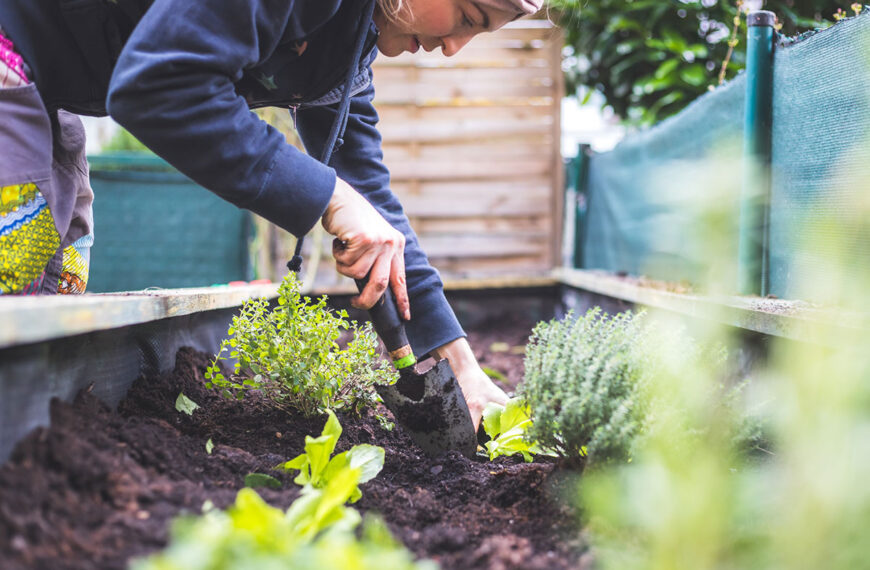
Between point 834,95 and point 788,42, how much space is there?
0.40 m

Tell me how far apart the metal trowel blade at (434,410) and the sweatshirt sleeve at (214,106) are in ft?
1.56

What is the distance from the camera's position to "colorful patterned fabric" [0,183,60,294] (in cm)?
123

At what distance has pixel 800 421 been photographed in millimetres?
716

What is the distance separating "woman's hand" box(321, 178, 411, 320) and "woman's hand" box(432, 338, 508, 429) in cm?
34

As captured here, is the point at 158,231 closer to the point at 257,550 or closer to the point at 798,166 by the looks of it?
the point at 798,166

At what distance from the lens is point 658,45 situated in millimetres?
4059

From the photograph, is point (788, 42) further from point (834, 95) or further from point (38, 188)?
point (38, 188)

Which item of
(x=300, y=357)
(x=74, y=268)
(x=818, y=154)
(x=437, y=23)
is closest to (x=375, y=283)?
(x=300, y=357)

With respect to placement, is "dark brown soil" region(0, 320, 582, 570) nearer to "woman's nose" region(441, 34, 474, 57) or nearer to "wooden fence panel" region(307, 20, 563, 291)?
"woman's nose" region(441, 34, 474, 57)

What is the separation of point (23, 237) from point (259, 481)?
657 millimetres

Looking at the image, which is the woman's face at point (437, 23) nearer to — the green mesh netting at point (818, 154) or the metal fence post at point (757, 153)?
the green mesh netting at point (818, 154)

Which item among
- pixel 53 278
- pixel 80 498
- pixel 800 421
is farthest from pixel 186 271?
pixel 800 421

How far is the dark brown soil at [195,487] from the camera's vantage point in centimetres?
82

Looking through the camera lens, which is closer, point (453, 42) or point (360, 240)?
point (360, 240)
